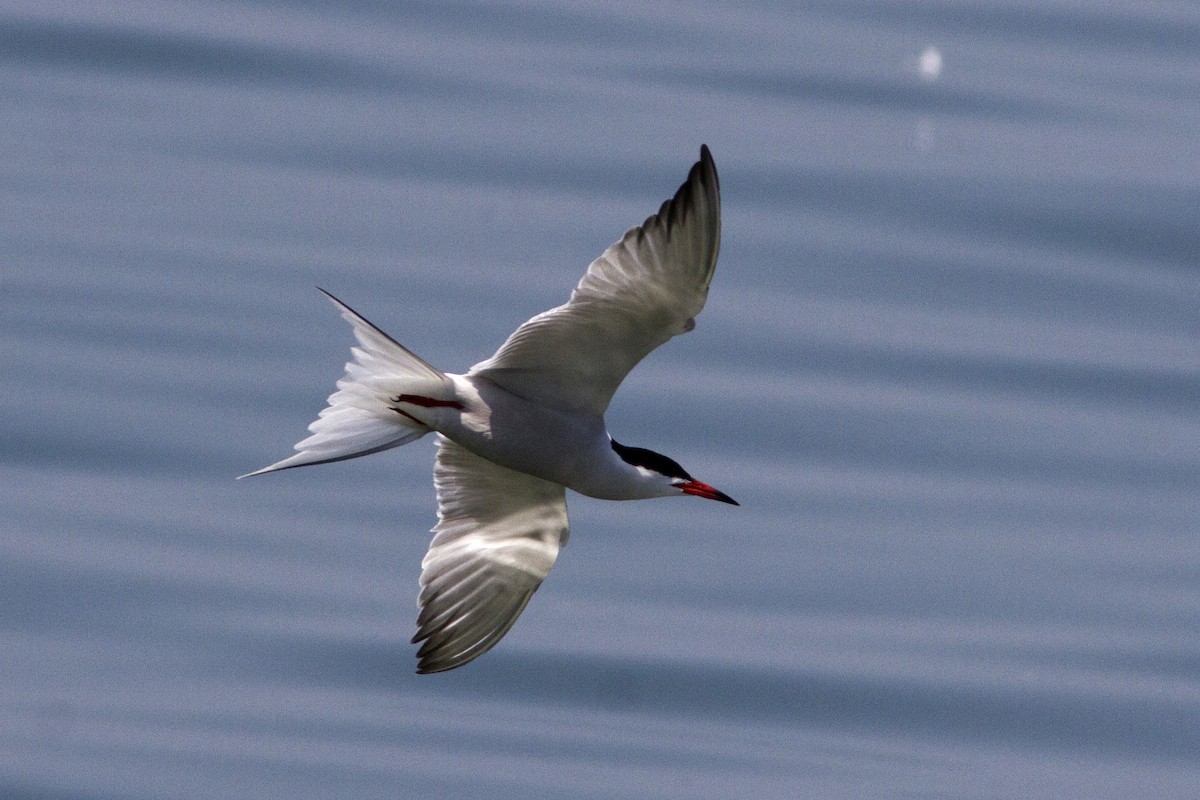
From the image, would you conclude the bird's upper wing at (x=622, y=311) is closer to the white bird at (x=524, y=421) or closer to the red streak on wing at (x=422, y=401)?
the white bird at (x=524, y=421)

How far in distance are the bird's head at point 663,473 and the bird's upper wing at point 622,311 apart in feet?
0.49

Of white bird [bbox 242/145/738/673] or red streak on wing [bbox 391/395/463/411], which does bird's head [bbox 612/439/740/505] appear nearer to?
white bird [bbox 242/145/738/673]

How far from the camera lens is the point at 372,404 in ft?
17.0

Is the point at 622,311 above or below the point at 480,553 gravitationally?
above

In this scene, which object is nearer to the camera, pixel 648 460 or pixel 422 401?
pixel 422 401

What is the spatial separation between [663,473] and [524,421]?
436mm

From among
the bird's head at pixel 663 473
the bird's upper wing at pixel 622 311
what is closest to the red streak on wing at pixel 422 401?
the bird's upper wing at pixel 622 311

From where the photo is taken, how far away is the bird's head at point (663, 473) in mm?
5344

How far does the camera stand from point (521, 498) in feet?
19.0

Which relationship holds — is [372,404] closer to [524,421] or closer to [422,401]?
[422,401]

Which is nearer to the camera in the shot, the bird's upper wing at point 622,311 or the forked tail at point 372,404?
the bird's upper wing at point 622,311

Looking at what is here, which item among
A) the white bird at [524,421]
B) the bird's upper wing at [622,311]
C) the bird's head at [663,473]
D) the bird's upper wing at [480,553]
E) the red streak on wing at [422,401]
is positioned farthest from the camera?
the bird's upper wing at [480,553]

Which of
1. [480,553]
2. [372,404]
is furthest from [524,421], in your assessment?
[480,553]

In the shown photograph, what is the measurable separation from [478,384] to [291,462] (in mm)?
642
